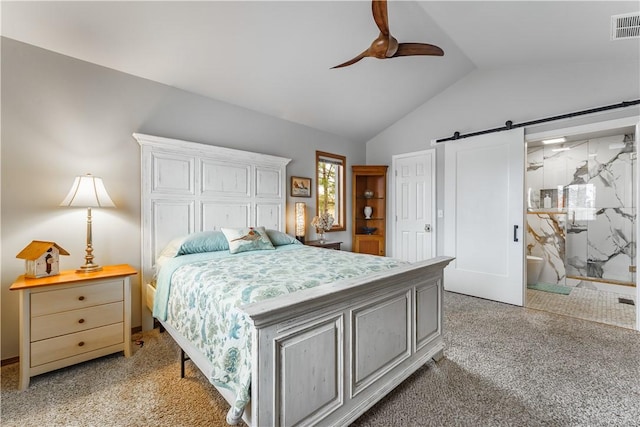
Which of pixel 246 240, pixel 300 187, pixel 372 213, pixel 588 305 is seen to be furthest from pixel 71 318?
pixel 588 305

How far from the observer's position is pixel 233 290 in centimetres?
151

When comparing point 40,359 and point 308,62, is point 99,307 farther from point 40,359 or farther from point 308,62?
point 308,62

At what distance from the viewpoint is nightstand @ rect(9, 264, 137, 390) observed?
1883mm

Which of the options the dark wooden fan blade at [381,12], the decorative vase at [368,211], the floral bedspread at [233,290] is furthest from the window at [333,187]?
the dark wooden fan blade at [381,12]

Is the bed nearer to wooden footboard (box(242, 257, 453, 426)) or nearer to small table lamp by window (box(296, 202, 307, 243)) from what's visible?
wooden footboard (box(242, 257, 453, 426))

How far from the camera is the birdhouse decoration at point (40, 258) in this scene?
6.67ft

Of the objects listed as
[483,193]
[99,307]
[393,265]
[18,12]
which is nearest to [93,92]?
[18,12]

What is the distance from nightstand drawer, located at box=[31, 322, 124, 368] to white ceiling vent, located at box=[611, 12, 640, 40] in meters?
4.72

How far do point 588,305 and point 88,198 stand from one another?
223 inches

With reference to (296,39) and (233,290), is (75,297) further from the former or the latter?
(296,39)

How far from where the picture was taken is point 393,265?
215 cm

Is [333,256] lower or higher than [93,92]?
lower

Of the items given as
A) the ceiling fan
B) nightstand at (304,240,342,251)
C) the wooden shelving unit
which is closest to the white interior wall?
nightstand at (304,240,342,251)

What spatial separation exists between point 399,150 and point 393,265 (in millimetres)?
3139
